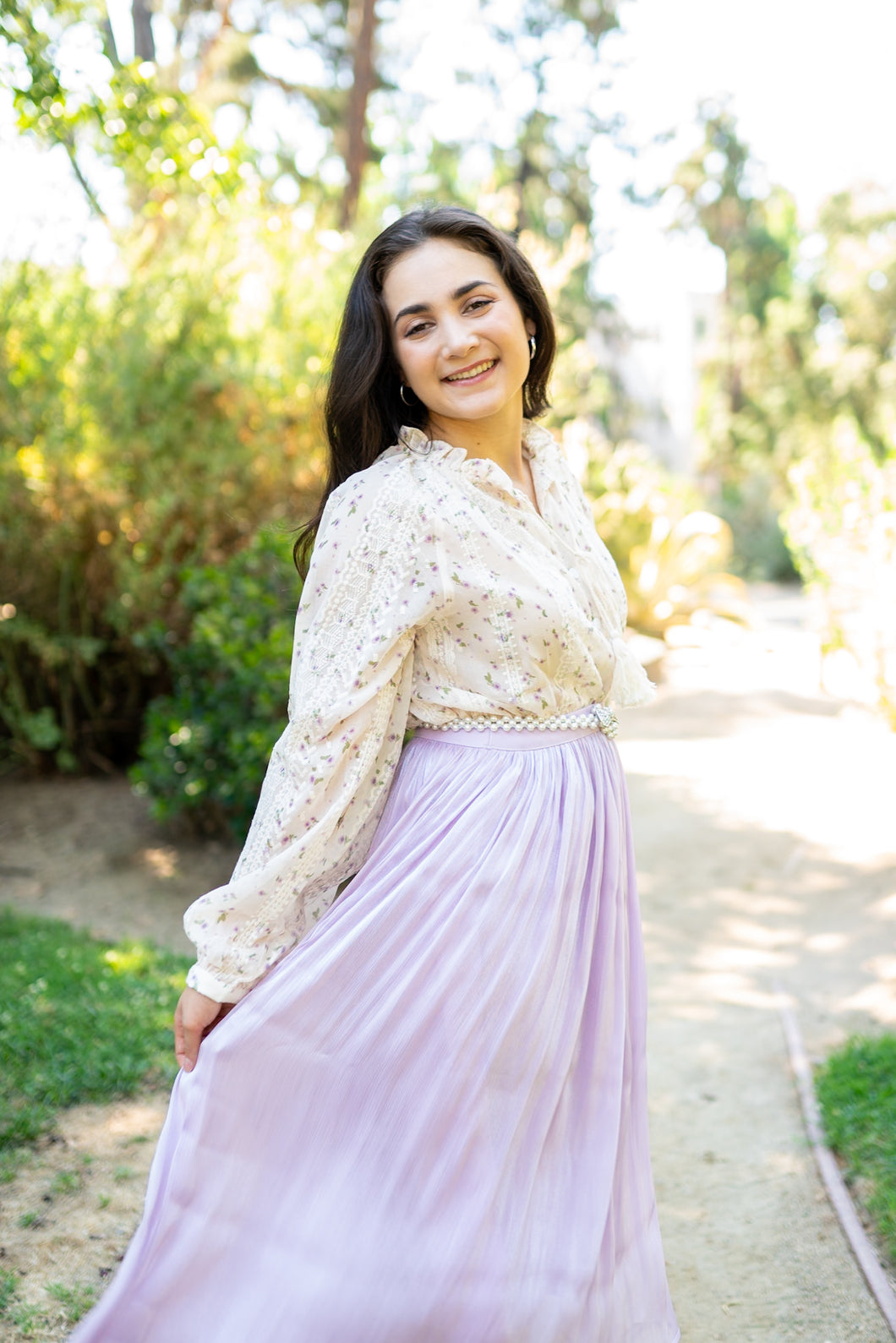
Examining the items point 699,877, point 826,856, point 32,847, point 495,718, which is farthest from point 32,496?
point 495,718

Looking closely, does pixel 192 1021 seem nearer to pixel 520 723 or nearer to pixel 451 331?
pixel 520 723

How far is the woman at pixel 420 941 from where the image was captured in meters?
1.71

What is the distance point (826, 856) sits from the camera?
18.4 feet

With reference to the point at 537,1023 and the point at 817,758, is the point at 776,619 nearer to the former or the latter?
the point at 817,758

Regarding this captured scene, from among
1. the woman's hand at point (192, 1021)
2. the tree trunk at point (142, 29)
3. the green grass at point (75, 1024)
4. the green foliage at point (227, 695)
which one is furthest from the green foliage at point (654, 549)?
the woman's hand at point (192, 1021)

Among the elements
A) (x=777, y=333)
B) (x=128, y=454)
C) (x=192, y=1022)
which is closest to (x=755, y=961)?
(x=192, y=1022)

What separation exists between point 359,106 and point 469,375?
11613 mm

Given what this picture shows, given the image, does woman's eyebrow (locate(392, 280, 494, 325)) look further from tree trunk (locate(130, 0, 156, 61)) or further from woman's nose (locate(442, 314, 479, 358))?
tree trunk (locate(130, 0, 156, 61))

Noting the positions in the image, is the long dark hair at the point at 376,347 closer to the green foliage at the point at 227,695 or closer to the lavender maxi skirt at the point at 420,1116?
the lavender maxi skirt at the point at 420,1116

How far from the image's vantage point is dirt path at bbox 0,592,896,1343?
8.57 ft

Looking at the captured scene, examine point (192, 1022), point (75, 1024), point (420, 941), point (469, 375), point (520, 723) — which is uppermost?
point (469, 375)

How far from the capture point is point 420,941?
1.80 metres

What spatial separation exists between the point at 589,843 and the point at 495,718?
0.89 ft

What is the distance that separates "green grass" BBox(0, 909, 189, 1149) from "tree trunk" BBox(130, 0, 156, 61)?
31.9 feet
